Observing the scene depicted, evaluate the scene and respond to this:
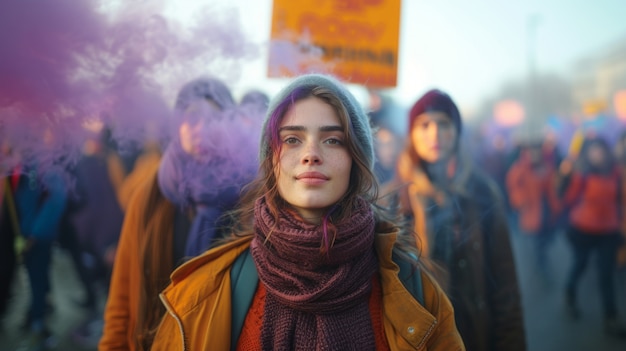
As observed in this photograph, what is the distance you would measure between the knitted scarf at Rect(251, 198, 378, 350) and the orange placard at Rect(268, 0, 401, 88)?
1004mm

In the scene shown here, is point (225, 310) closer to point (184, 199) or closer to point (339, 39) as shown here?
point (184, 199)

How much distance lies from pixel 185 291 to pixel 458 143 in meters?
1.72

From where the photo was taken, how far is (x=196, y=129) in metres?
1.98

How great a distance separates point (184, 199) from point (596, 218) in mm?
4305

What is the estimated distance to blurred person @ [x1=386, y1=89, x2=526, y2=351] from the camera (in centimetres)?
226

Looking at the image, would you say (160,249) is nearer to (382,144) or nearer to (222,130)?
(222,130)

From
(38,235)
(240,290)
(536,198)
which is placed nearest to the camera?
(240,290)

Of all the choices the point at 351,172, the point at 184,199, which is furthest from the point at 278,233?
the point at 184,199

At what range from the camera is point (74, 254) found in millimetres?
2957

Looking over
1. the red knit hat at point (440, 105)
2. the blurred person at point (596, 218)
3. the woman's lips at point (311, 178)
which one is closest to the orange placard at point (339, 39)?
the red knit hat at point (440, 105)

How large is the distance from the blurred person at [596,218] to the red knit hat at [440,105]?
302 cm

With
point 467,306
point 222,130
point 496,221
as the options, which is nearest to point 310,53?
point 222,130

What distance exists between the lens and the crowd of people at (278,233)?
1.35m

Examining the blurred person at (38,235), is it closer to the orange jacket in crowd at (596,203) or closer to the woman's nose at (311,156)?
the woman's nose at (311,156)
